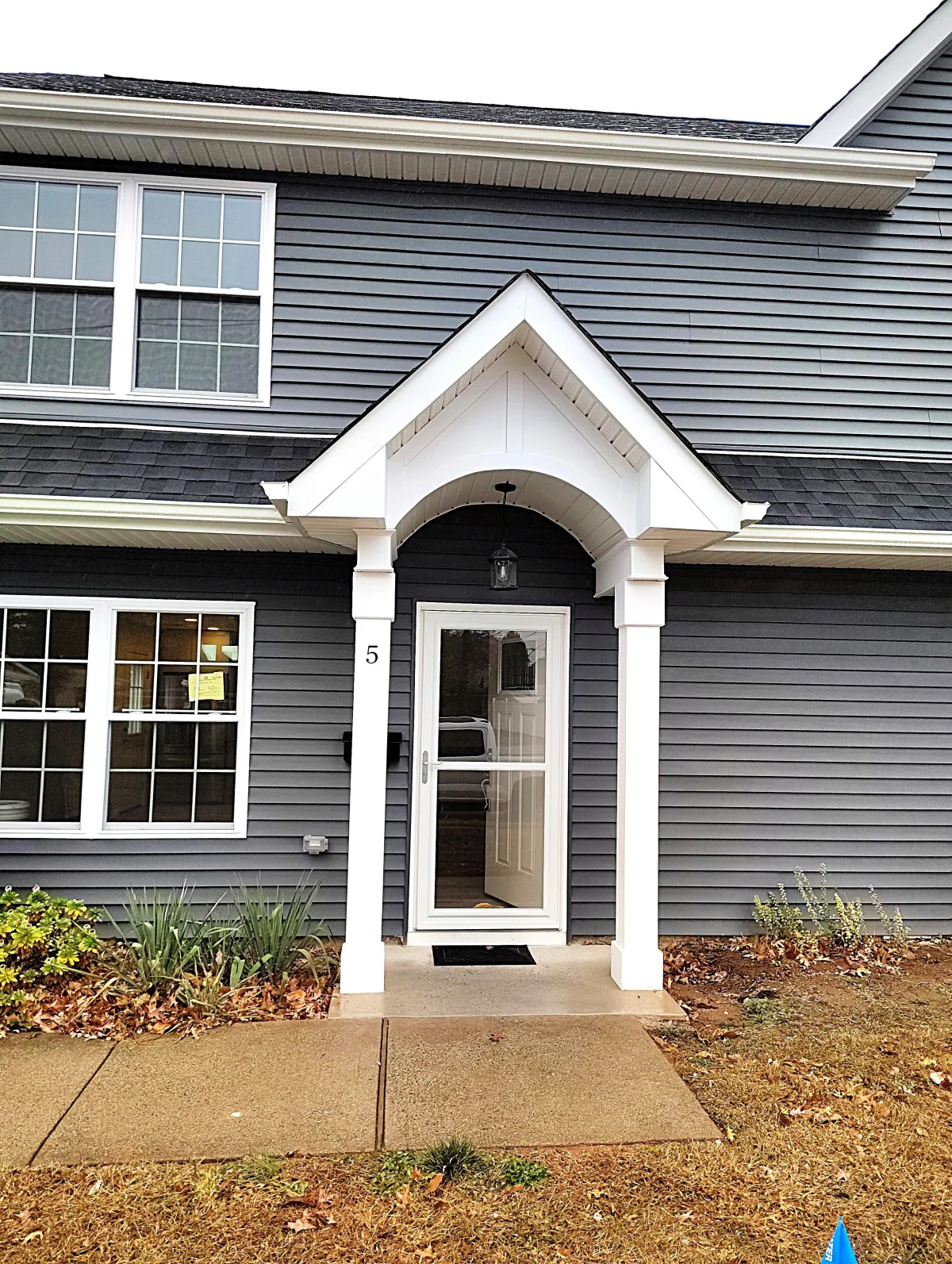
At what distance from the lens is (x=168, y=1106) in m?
3.84

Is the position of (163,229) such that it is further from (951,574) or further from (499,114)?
(951,574)

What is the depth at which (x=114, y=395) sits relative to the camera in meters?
6.21

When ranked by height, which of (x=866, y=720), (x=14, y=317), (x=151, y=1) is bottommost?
(x=866, y=720)

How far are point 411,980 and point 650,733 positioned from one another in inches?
82.6

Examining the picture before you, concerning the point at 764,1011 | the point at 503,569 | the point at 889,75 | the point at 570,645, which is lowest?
the point at 764,1011

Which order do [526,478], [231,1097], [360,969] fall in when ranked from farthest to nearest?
[526,478], [360,969], [231,1097]

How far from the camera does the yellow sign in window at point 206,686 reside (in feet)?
20.0

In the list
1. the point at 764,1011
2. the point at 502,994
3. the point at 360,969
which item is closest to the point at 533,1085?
the point at 502,994

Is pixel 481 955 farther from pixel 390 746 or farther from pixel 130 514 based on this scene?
pixel 130 514

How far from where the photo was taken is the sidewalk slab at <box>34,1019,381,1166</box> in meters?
3.53

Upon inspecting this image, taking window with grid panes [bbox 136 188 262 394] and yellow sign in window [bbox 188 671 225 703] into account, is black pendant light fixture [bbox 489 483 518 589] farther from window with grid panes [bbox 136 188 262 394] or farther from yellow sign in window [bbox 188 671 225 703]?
window with grid panes [bbox 136 188 262 394]

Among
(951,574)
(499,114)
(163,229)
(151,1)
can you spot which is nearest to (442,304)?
(163,229)

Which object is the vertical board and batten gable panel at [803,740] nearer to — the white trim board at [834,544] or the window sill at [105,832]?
the white trim board at [834,544]

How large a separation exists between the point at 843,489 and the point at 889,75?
11.2ft
